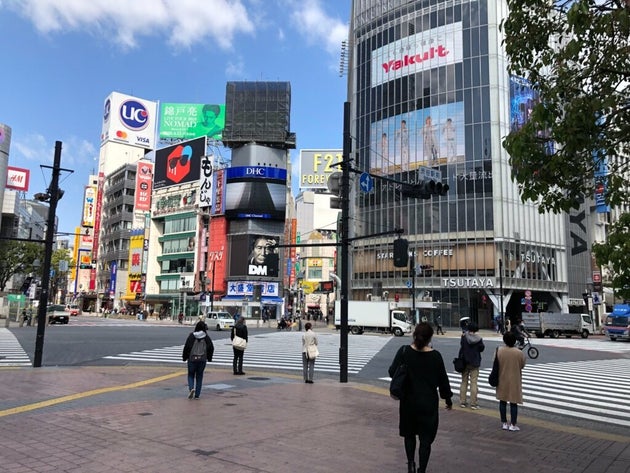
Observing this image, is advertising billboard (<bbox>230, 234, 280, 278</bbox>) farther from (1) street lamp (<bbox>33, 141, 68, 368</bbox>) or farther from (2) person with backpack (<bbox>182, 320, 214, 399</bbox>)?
(2) person with backpack (<bbox>182, 320, 214, 399</bbox>)

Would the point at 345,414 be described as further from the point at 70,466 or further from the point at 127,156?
the point at 127,156

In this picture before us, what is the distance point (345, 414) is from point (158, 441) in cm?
360

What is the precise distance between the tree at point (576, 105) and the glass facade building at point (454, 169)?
50.0 metres

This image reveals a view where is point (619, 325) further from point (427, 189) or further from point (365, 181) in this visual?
point (427, 189)

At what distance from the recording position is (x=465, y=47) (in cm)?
6225

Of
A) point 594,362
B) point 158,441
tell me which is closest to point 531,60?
point 158,441

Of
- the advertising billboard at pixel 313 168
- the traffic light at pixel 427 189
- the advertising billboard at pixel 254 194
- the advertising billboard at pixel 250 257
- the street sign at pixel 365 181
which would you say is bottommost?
the traffic light at pixel 427 189

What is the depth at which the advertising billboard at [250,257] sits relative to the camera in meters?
74.8

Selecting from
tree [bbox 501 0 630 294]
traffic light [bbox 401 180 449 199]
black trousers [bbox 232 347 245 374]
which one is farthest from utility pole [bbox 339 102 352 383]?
tree [bbox 501 0 630 294]

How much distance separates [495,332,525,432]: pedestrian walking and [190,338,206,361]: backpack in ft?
19.7

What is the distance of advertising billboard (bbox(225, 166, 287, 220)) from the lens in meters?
75.6

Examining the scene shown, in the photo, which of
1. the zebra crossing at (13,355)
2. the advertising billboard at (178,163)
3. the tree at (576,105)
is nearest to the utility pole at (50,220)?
the zebra crossing at (13,355)

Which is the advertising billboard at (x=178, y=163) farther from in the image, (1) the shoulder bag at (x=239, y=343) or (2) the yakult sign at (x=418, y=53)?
(1) the shoulder bag at (x=239, y=343)

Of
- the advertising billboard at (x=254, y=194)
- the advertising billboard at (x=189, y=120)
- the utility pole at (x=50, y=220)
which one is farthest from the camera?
the advertising billboard at (x=189, y=120)
